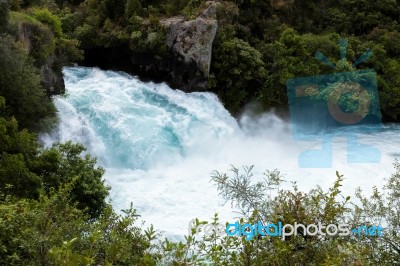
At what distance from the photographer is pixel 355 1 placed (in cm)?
2211

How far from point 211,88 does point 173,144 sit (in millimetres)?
4450

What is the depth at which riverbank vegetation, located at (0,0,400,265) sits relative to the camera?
387 centimetres

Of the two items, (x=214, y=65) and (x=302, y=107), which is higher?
(x=214, y=65)

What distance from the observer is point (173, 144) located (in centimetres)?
1370

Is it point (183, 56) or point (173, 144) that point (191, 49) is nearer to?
point (183, 56)

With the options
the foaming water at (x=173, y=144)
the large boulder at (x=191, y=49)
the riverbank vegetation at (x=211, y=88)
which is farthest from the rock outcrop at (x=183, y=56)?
the foaming water at (x=173, y=144)

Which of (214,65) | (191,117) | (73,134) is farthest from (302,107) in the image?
(73,134)

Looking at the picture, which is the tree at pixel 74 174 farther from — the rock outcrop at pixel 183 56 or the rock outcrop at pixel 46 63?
the rock outcrop at pixel 183 56

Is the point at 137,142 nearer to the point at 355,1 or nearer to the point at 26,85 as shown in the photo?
the point at 26,85

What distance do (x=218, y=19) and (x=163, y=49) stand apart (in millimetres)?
2955

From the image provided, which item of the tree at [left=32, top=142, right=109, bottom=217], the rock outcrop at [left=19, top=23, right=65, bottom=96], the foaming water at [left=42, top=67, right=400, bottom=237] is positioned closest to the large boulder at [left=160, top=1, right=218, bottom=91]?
the foaming water at [left=42, top=67, right=400, bottom=237]

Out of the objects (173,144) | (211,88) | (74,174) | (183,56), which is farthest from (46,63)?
(211,88)

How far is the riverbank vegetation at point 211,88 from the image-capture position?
3.87 metres

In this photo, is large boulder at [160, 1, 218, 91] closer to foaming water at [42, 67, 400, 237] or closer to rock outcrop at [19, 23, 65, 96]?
foaming water at [42, 67, 400, 237]
